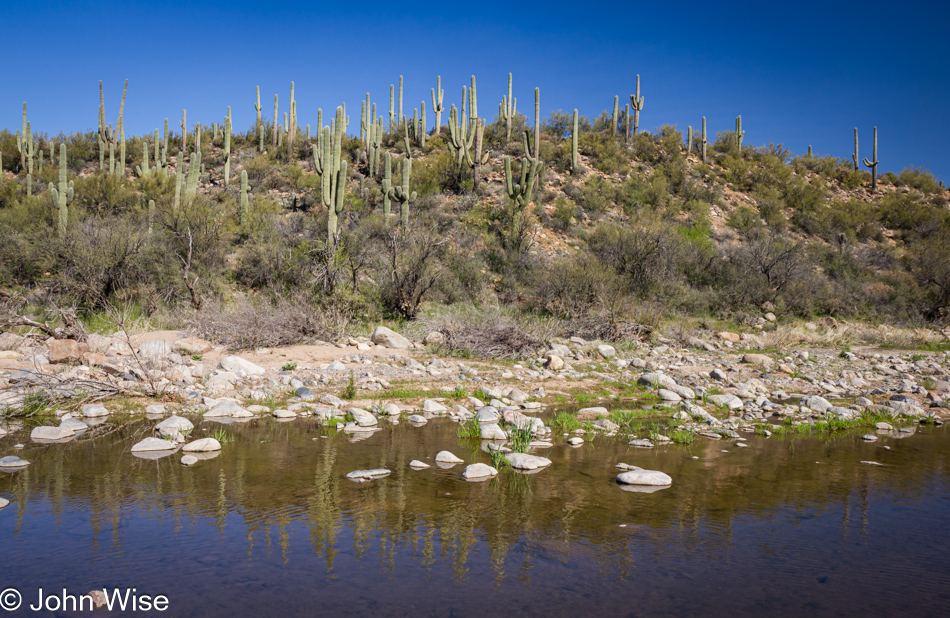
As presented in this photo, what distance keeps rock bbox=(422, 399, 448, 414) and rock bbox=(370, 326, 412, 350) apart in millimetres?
4823

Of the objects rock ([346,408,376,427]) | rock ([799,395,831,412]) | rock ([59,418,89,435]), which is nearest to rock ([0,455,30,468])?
rock ([59,418,89,435])

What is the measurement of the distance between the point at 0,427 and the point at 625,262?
750 inches

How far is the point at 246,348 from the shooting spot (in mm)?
12617

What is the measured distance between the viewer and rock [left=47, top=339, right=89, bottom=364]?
9.91 meters

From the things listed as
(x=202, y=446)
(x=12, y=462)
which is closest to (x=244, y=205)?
(x=202, y=446)

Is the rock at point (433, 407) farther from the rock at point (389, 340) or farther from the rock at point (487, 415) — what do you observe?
the rock at point (389, 340)

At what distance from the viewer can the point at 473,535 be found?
4352 mm

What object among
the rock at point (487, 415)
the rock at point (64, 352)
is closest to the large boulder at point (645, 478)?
the rock at point (487, 415)

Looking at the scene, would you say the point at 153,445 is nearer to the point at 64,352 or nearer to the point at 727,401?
the point at 64,352

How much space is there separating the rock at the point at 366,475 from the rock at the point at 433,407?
3.12 metres

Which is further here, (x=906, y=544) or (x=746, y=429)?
(x=746, y=429)

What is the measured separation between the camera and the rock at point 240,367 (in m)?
10.3

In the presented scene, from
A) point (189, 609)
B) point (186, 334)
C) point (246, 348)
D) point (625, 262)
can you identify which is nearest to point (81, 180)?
point (186, 334)

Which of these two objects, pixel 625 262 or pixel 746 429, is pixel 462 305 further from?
pixel 746 429
